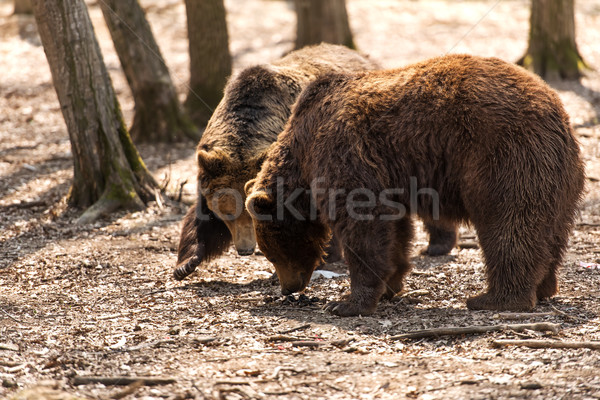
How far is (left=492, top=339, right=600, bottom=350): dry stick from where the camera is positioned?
442 centimetres

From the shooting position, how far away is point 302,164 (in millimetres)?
5906

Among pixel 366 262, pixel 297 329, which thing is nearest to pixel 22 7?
pixel 366 262

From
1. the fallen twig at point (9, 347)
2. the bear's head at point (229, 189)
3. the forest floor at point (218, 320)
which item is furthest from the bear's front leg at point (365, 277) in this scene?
the fallen twig at point (9, 347)

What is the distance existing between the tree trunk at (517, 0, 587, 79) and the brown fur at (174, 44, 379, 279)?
787 cm

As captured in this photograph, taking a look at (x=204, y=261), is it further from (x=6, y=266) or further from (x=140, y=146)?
(x=140, y=146)

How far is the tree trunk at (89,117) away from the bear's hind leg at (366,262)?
4145mm

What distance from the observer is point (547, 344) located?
14.7 feet

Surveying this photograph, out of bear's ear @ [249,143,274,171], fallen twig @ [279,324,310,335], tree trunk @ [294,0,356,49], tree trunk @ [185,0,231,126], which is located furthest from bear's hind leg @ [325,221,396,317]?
tree trunk @ [294,0,356,49]

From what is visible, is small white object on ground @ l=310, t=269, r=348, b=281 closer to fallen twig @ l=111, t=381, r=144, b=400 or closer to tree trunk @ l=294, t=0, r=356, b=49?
Answer: fallen twig @ l=111, t=381, r=144, b=400

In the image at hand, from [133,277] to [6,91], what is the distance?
10.1 meters

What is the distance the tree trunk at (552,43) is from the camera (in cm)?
1387

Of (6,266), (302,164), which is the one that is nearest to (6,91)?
(6,266)

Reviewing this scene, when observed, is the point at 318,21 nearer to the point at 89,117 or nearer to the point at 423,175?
the point at 89,117

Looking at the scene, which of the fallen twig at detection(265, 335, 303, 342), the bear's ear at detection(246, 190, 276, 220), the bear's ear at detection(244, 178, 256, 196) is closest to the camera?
the fallen twig at detection(265, 335, 303, 342)
